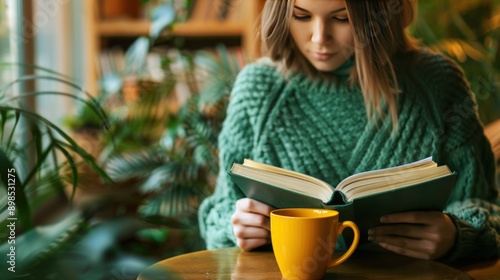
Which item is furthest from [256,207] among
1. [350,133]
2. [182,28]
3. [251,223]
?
[182,28]

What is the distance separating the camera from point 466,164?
111 centimetres

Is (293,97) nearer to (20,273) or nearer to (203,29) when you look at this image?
(20,273)

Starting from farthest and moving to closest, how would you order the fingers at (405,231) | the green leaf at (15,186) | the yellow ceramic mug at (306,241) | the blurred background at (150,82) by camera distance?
the blurred background at (150,82) → the fingers at (405,231) → the yellow ceramic mug at (306,241) → the green leaf at (15,186)

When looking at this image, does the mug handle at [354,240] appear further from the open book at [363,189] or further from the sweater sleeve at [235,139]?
the sweater sleeve at [235,139]

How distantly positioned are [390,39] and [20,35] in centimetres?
106

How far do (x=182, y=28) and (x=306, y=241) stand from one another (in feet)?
6.56

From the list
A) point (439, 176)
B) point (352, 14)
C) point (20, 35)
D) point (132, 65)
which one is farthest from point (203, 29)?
point (439, 176)

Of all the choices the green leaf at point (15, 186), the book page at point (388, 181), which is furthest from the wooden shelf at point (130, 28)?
the green leaf at point (15, 186)

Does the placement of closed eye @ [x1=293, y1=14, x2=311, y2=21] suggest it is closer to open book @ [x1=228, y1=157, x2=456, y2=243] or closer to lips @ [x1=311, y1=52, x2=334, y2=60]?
lips @ [x1=311, y1=52, x2=334, y2=60]

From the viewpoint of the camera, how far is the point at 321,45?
1024 millimetres

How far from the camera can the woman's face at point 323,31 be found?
98cm

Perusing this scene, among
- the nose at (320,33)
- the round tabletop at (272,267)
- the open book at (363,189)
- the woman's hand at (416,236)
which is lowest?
the round tabletop at (272,267)

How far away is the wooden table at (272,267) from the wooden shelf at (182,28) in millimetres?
1815

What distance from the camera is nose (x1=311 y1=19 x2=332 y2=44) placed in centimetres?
99
